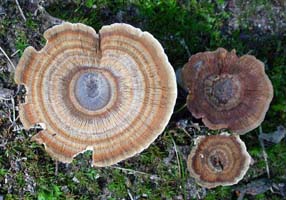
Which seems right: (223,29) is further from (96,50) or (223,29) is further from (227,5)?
(96,50)

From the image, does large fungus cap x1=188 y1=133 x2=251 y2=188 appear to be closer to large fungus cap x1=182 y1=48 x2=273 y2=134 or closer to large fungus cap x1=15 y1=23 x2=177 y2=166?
large fungus cap x1=182 y1=48 x2=273 y2=134

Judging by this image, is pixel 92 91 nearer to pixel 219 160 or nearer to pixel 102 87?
pixel 102 87

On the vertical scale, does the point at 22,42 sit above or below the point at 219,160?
above

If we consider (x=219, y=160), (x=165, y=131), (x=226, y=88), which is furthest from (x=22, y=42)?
(x=219, y=160)

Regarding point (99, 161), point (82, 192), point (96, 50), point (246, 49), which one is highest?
point (96, 50)

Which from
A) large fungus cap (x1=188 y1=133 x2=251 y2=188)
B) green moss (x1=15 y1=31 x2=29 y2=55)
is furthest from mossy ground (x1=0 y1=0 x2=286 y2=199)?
large fungus cap (x1=188 y1=133 x2=251 y2=188)

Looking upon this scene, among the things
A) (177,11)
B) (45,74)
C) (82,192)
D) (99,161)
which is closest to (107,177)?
(82,192)

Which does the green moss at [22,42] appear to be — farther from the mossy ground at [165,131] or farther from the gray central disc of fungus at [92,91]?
the gray central disc of fungus at [92,91]
